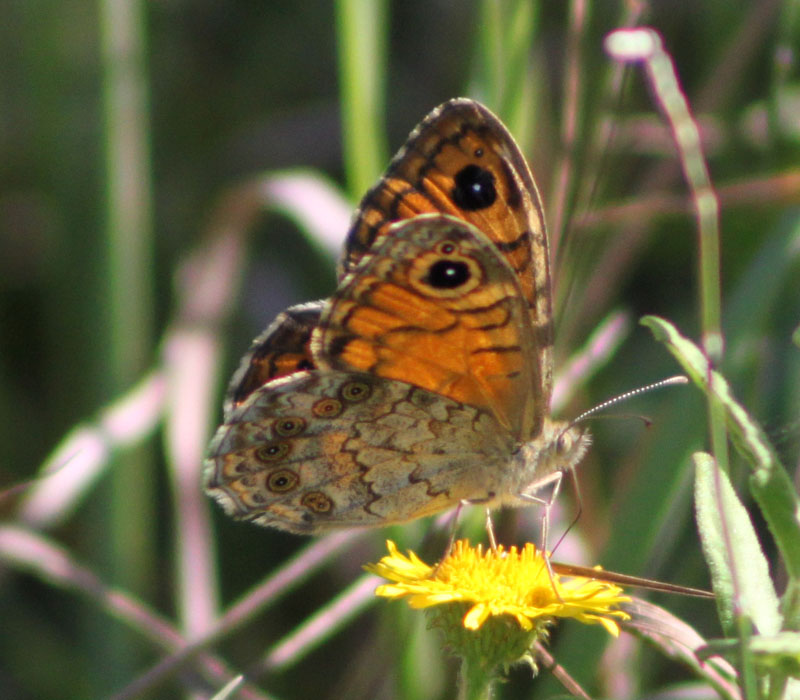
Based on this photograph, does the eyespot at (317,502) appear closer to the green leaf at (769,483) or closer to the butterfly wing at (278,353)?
the butterfly wing at (278,353)

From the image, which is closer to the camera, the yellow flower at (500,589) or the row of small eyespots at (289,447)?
the yellow flower at (500,589)

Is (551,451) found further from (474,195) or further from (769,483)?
(769,483)

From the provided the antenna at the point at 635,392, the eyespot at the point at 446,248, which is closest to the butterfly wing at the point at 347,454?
the antenna at the point at 635,392

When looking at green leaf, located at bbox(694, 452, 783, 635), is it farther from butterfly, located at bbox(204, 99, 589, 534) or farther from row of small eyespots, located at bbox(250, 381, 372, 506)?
row of small eyespots, located at bbox(250, 381, 372, 506)

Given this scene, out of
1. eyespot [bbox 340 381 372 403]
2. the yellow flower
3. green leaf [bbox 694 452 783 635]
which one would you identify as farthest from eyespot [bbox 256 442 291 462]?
green leaf [bbox 694 452 783 635]

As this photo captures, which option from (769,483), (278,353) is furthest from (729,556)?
(278,353)
